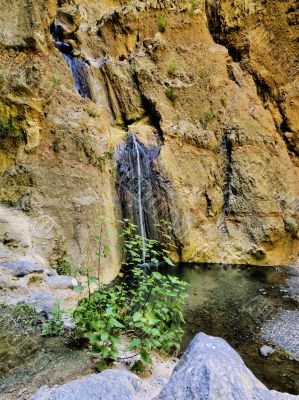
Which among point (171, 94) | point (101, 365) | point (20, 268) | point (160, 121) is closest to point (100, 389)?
point (101, 365)

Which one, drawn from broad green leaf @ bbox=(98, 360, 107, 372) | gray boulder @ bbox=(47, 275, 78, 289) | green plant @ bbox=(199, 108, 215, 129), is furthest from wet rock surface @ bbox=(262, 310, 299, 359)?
green plant @ bbox=(199, 108, 215, 129)

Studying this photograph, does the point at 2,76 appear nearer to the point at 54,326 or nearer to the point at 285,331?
the point at 54,326

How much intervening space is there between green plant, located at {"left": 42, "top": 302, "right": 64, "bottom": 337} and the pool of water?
2.72 metres

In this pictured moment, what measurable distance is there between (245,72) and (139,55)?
4.89 metres

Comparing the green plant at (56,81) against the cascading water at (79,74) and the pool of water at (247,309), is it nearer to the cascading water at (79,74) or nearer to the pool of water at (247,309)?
the cascading water at (79,74)

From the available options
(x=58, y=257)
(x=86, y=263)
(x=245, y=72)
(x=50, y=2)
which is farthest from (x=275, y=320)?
(x=50, y=2)

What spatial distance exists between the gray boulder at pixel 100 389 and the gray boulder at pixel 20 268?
340cm

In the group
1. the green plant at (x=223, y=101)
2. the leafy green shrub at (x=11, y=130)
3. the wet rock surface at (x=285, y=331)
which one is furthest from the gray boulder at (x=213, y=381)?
the green plant at (x=223, y=101)

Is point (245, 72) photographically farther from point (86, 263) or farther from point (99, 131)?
point (86, 263)

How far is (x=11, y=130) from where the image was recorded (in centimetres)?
873

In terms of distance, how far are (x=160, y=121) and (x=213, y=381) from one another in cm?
1140

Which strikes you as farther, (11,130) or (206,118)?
(206,118)

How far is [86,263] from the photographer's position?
27.1ft

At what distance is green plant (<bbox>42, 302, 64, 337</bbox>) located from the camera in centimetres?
382
